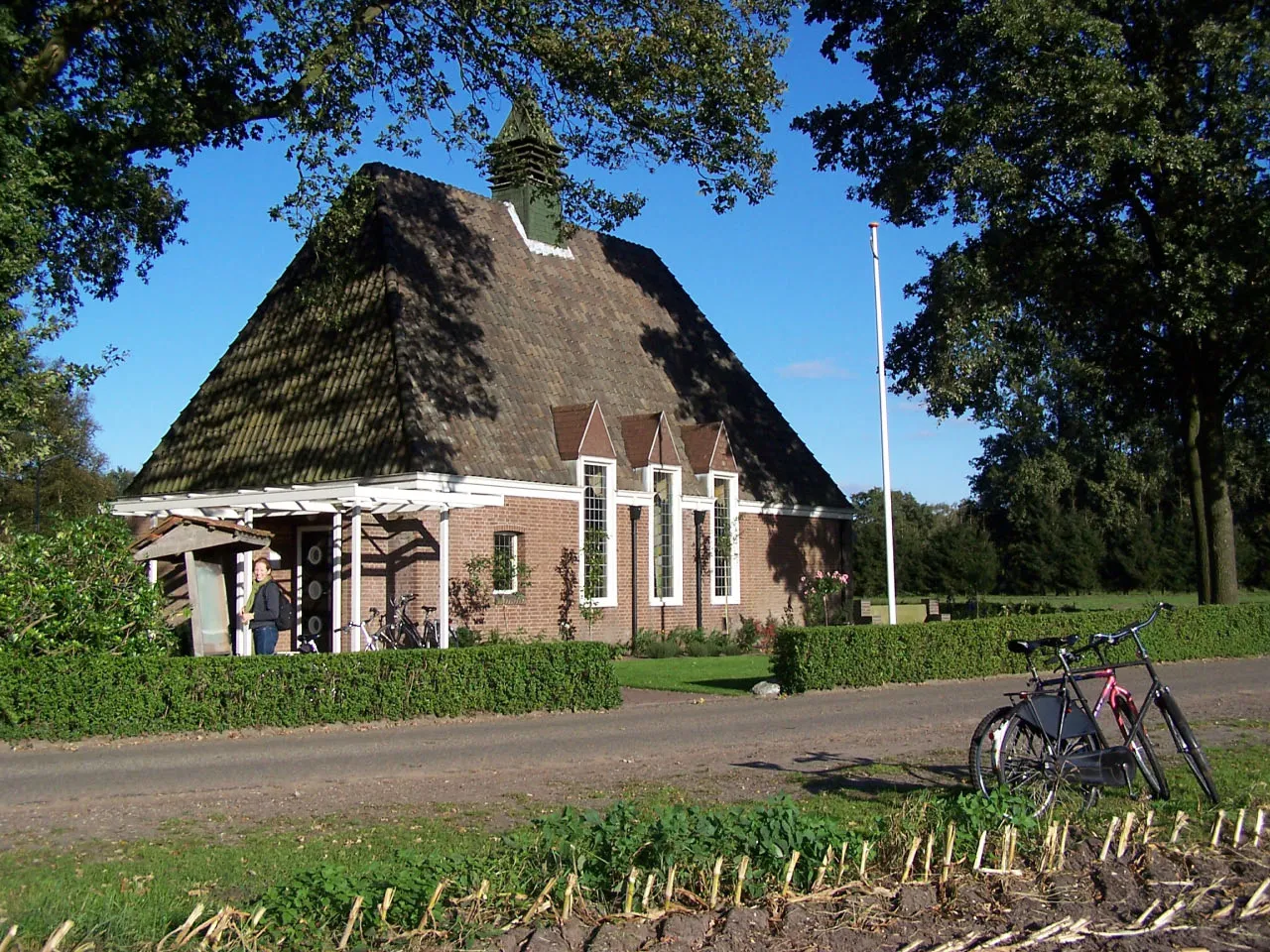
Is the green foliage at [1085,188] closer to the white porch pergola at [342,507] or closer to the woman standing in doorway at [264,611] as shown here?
the white porch pergola at [342,507]

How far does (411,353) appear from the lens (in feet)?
76.6

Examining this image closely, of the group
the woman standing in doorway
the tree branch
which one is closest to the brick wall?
the woman standing in doorway

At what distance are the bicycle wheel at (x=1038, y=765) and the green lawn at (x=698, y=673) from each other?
1011 centimetres

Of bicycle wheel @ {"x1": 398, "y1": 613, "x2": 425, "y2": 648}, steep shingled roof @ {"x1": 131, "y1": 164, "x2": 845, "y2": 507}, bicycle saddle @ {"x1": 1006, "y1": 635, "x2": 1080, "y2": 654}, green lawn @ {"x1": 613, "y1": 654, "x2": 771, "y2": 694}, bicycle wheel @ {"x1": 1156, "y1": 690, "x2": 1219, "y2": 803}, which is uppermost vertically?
steep shingled roof @ {"x1": 131, "y1": 164, "x2": 845, "y2": 507}

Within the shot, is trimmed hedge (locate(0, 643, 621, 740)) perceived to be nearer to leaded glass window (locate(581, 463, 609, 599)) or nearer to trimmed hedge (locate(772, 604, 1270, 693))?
trimmed hedge (locate(772, 604, 1270, 693))

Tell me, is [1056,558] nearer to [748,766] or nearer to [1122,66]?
[1122,66]

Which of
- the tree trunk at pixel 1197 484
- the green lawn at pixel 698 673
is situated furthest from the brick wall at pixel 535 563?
Result: the tree trunk at pixel 1197 484

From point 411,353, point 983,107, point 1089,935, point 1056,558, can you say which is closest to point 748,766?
point 1089,935

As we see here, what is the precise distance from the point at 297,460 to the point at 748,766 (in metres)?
14.7

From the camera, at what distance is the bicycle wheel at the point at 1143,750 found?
813 cm

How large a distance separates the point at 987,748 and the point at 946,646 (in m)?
11.9

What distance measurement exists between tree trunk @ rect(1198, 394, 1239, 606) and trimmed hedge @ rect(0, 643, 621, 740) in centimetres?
1765

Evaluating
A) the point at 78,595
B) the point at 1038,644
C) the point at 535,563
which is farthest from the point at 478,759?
the point at 535,563

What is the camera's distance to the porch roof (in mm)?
19297
